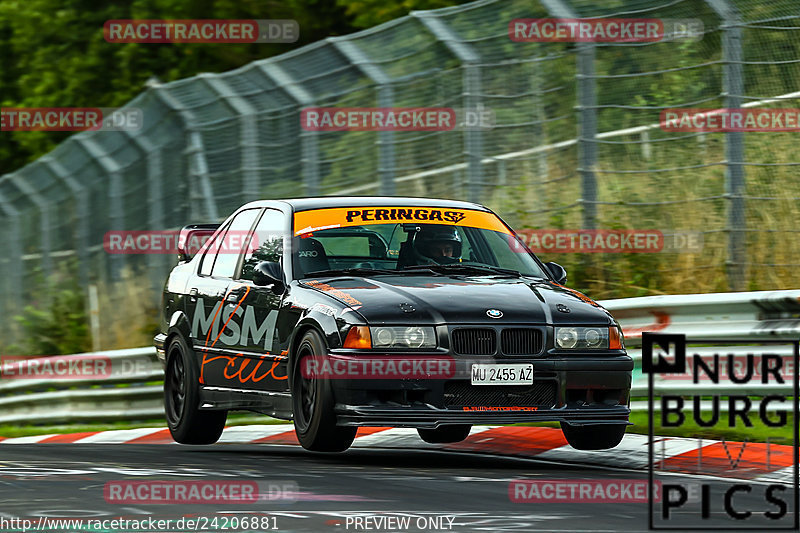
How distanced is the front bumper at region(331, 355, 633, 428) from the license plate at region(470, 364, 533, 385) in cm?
3

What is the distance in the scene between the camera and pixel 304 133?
1686cm

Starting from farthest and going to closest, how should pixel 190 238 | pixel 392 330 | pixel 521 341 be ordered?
pixel 190 238, pixel 521 341, pixel 392 330

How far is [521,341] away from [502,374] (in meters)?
0.23

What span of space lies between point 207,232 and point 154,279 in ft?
21.6

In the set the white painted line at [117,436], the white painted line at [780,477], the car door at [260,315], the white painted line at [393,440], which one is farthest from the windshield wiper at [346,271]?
the white painted line at [117,436]

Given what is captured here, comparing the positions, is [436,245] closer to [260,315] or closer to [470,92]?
[260,315]

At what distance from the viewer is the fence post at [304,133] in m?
16.8

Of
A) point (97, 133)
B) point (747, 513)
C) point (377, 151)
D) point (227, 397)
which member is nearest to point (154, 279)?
point (97, 133)

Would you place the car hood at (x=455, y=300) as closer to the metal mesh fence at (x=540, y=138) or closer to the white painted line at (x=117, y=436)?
the metal mesh fence at (x=540, y=138)

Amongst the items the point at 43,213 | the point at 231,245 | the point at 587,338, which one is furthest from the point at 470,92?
the point at 43,213

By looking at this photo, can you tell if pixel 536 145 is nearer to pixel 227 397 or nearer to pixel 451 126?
pixel 451 126

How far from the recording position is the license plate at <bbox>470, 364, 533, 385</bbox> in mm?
9055

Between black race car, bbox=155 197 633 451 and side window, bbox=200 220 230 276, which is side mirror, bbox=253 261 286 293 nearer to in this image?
black race car, bbox=155 197 633 451

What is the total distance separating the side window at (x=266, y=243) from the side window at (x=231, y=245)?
8.8 inches
